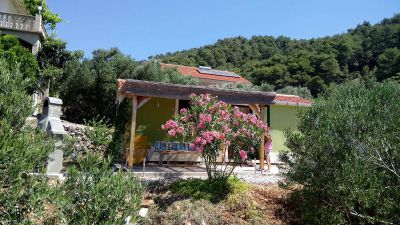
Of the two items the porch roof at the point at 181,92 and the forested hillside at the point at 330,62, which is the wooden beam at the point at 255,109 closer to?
the porch roof at the point at 181,92

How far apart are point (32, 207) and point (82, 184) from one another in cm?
71

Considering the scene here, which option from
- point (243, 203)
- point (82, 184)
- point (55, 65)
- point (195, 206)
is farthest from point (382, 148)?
point (55, 65)

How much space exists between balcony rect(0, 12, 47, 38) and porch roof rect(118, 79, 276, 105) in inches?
381

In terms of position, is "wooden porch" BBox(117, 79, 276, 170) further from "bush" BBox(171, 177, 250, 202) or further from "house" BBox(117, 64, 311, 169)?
"bush" BBox(171, 177, 250, 202)

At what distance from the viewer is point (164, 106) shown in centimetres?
1436

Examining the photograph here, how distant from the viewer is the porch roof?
11.1 meters

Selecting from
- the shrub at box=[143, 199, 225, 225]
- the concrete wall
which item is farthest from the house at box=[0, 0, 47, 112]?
the shrub at box=[143, 199, 225, 225]

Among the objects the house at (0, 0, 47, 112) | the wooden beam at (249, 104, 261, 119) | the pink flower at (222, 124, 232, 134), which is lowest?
the pink flower at (222, 124, 232, 134)

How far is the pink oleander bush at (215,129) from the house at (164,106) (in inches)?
48.3

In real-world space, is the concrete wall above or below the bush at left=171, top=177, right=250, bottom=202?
above

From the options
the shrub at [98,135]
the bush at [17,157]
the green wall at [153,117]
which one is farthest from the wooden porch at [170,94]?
the bush at [17,157]

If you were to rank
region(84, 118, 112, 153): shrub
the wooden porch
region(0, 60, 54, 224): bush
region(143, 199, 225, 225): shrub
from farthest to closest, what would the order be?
1. the wooden porch
2. region(143, 199, 225, 225): shrub
3. region(84, 118, 112, 153): shrub
4. region(0, 60, 54, 224): bush

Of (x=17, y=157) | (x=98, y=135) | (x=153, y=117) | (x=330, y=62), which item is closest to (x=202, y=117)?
(x=98, y=135)

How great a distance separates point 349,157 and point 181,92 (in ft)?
20.5
